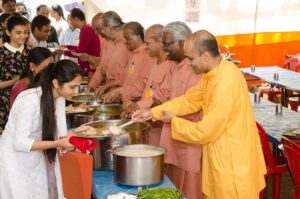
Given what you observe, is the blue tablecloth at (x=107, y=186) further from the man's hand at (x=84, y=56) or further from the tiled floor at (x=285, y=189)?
the man's hand at (x=84, y=56)

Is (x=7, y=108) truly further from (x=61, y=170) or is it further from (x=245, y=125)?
(x=245, y=125)

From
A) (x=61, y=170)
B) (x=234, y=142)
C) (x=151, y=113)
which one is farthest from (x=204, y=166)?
(x=61, y=170)

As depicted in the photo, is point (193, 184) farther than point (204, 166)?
Yes

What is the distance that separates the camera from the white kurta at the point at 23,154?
2.30 m

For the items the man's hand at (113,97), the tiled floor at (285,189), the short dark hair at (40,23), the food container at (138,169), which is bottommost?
the tiled floor at (285,189)

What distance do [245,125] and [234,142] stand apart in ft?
0.37

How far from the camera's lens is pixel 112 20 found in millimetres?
4617

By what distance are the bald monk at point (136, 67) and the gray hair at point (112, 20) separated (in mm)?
663

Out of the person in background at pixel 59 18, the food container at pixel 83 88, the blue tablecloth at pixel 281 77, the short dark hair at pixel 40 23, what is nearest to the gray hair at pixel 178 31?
the food container at pixel 83 88

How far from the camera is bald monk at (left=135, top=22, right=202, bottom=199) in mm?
3061

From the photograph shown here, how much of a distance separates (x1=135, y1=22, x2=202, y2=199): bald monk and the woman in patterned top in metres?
1.49

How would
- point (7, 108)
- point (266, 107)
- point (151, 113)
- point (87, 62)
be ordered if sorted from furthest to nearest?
1. point (87, 62)
2. point (266, 107)
3. point (7, 108)
4. point (151, 113)

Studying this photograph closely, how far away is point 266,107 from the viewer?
4590 millimetres

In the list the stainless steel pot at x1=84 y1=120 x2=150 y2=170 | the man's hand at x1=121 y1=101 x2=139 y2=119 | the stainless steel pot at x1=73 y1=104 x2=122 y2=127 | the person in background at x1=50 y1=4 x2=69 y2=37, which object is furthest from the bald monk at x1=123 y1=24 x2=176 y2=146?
the person in background at x1=50 y1=4 x2=69 y2=37
